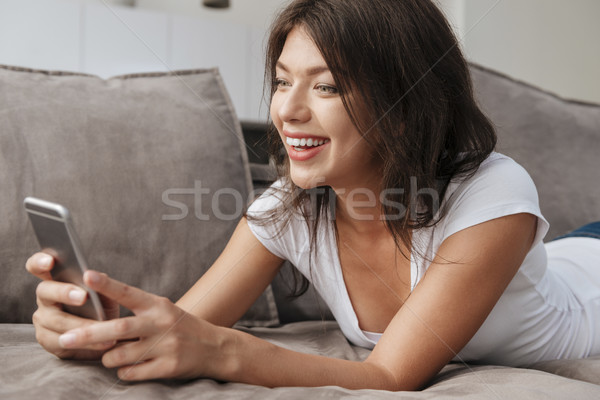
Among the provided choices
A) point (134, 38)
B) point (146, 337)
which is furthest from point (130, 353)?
point (134, 38)

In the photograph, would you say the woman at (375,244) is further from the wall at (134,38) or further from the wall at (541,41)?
the wall at (541,41)

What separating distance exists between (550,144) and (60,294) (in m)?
1.36

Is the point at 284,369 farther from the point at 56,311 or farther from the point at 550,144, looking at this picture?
the point at 550,144

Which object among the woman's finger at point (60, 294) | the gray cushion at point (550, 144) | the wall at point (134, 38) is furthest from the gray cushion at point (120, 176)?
the wall at point (134, 38)

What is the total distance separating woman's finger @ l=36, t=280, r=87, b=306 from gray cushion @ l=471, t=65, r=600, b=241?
1.19m

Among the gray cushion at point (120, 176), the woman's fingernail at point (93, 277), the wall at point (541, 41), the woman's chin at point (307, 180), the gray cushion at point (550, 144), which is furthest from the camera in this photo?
the wall at point (541, 41)

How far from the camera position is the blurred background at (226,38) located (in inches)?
108

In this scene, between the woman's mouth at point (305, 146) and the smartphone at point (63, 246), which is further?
the woman's mouth at point (305, 146)

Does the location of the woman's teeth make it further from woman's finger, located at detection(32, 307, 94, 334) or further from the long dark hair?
woman's finger, located at detection(32, 307, 94, 334)

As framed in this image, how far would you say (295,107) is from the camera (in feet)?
3.09

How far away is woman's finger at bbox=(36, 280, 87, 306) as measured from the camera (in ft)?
2.24

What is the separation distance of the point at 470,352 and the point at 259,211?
479 mm

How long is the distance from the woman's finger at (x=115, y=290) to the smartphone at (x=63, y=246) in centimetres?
3

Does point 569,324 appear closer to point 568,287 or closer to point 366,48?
point 568,287
